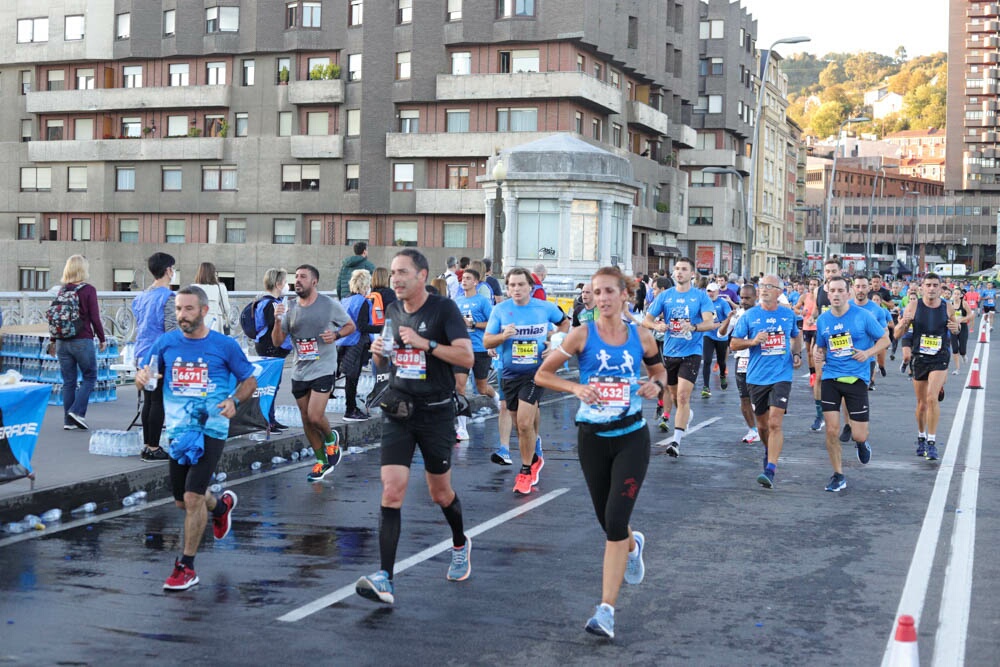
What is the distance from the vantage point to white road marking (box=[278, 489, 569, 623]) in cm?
645

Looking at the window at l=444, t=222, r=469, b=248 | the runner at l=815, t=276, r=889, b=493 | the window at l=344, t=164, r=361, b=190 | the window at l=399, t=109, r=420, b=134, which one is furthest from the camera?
the window at l=344, t=164, r=361, b=190

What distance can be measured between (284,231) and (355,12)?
11.2 metres

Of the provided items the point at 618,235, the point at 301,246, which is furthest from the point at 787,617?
the point at 301,246

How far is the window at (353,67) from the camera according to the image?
197 ft

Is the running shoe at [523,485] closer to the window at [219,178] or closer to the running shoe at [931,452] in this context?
the running shoe at [931,452]

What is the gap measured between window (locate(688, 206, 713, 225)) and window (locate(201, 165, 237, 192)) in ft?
107

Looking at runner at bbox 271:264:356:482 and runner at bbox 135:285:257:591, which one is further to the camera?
runner at bbox 271:264:356:482

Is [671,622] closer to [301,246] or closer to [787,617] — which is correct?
[787,617]

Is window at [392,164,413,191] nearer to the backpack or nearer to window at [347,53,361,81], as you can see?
window at [347,53,361,81]

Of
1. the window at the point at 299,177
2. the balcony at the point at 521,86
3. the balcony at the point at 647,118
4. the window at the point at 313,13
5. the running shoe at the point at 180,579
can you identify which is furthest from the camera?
the balcony at the point at 647,118

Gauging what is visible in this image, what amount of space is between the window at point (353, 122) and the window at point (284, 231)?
545 cm

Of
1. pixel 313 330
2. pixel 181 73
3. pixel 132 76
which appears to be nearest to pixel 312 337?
pixel 313 330

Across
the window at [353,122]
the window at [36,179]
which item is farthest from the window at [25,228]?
the window at [353,122]

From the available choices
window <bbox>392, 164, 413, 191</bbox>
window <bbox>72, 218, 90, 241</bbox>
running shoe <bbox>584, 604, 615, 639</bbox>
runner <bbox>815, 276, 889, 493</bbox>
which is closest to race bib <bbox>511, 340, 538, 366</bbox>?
runner <bbox>815, 276, 889, 493</bbox>
